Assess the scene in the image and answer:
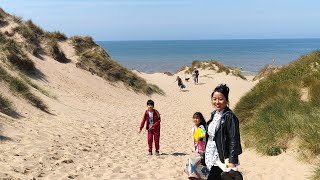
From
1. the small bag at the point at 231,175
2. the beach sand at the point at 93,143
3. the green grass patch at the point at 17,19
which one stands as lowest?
the beach sand at the point at 93,143

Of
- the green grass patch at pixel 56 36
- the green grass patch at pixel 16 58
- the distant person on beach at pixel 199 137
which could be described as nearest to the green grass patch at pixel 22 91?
the green grass patch at pixel 16 58

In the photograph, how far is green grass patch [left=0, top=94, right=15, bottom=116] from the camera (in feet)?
38.1

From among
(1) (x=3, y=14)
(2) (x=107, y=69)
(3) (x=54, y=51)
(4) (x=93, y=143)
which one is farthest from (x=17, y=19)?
(4) (x=93, y=143)

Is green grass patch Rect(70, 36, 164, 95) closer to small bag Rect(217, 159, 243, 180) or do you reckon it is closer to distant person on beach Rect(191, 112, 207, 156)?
distant person on beach Rect(191, 112, 207, 156)

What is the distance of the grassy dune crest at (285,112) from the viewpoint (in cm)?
828

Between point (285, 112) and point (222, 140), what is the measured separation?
5973 mm

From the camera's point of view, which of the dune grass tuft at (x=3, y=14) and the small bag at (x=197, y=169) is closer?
the small bag at (x=197, y=169)

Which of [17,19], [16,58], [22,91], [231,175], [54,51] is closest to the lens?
[231,175]

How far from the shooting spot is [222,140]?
4367 mm

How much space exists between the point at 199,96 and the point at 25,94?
16302 millimetres

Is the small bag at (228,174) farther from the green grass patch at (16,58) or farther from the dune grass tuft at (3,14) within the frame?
the dune grass tuft at (3,14)

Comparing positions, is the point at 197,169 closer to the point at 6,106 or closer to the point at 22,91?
the point at 6,106

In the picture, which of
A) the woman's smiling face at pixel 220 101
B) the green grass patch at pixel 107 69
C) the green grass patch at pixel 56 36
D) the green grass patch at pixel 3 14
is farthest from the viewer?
the green grass patch at pixel 56 36

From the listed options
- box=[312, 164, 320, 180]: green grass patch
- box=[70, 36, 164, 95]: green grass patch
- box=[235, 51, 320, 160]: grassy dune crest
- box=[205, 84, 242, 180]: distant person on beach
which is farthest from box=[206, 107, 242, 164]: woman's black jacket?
box=[70, 36, 164, 95]: green grass patch
